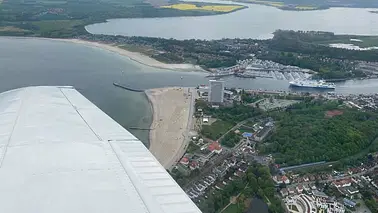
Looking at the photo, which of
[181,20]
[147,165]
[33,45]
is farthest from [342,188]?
[181,20]

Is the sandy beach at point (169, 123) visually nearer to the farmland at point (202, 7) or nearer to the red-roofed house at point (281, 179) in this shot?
the red-roofed house at point (281, 179)

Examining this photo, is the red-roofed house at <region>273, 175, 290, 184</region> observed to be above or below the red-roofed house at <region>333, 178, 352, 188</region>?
above

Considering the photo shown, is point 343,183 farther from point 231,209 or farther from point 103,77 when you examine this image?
point 103,77

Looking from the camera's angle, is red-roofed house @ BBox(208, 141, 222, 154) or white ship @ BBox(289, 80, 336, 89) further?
white ship @ BBox(289, 80, 336, 89)

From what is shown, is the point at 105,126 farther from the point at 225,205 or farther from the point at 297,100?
the point at 297,100

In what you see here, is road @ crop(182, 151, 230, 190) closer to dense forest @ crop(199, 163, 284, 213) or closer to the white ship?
dense forest @ crop(199, 163, 284, 213)

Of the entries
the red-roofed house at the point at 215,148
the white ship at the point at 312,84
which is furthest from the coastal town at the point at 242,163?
the white ship at the point at 312,84

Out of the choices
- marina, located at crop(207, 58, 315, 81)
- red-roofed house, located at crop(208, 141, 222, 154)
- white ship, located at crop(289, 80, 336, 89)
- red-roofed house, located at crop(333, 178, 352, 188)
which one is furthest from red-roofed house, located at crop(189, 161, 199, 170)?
white ship, located at crop(289, 80, 336, 89)
